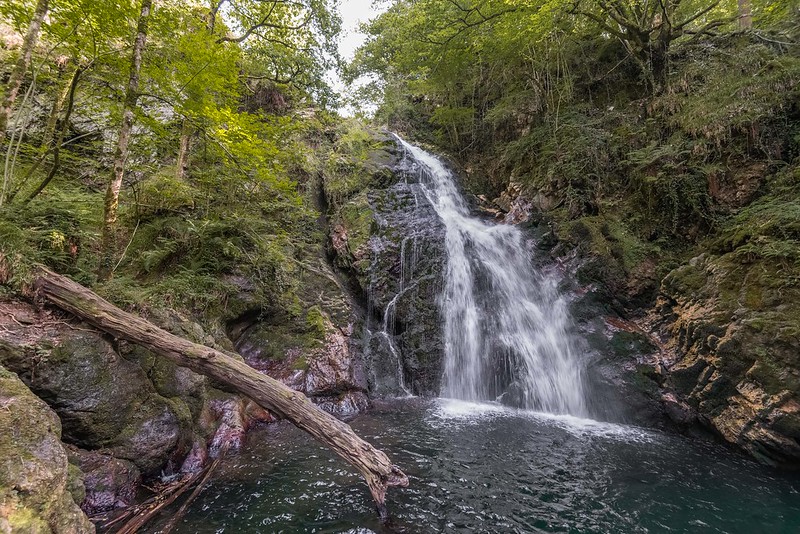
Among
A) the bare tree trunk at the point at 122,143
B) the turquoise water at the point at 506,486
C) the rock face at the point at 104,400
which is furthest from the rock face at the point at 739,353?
the bare tree trunk at the point at 122,143

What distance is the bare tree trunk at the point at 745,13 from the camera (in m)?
9.95

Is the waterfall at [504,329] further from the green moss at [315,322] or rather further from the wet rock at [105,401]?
the wet rock at [105,401]

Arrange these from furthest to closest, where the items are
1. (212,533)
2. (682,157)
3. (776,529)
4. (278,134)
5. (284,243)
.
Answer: (284,243) → (682,157) → (278,134) → (776,529) → (212,533)

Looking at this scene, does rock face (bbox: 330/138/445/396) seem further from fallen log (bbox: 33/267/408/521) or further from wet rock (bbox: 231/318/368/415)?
fallen log (bbox: 33/267/408/521)

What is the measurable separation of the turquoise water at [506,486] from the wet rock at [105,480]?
69 cm

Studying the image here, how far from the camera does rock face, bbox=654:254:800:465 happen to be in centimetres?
483

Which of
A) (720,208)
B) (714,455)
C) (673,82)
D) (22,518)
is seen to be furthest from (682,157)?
(22,518)

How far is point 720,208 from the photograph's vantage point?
729 centimetres

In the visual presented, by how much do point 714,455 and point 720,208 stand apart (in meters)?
4.92

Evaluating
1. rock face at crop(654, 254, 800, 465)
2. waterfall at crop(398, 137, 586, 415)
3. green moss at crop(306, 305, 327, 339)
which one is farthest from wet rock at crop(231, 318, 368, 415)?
rock face at crop(654, 254, 800, 465)

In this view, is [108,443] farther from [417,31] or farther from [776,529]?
→ [417,31]

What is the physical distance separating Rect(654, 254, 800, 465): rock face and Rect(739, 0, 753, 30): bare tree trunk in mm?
8392

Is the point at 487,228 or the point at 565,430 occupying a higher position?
the point at 487,228

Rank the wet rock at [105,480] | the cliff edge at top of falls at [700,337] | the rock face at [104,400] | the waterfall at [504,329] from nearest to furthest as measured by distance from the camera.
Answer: the wet rock at [105,480] < the rock face at [104,400] < the cliff edge at top of falls at [700,337] < the waterfall at [504,329]
